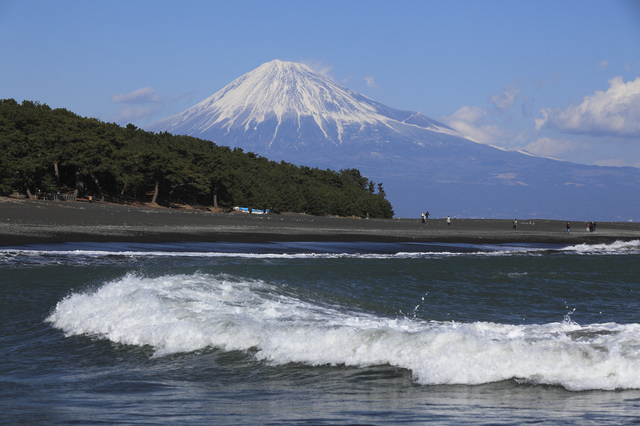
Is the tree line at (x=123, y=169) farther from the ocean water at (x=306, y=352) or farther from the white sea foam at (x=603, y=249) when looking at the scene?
the ocean water at (x=306, y=352)

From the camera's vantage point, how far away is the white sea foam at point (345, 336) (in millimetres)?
10438

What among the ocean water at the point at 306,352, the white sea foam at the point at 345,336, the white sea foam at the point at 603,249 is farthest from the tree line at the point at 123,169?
the white sea foam at the point at 345,336

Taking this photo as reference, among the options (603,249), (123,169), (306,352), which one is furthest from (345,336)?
(123,169)

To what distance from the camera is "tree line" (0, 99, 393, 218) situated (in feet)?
273

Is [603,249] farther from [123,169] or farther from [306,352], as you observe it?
[123,169]

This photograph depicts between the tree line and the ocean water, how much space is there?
65.2 meters

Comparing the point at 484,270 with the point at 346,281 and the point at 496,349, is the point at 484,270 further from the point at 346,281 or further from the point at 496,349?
the point at 496,349

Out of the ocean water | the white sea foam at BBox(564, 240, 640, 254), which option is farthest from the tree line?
the ocean water

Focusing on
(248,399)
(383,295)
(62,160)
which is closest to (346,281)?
(383,295)

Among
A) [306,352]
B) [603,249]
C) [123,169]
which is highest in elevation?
[123,169]

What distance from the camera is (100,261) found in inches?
1061

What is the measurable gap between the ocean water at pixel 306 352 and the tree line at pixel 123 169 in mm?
65211

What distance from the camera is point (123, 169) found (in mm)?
96938

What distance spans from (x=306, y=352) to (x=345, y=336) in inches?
33.1
